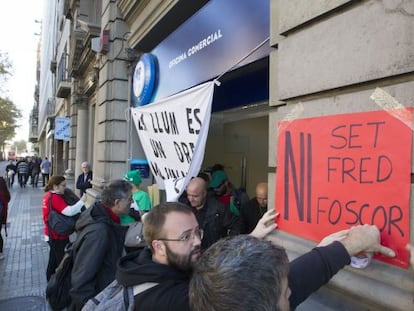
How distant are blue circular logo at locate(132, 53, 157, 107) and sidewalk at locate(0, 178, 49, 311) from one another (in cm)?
342

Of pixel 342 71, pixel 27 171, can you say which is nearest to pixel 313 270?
pixel 342 71

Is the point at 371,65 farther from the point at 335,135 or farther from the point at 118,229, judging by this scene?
the point at 118,229

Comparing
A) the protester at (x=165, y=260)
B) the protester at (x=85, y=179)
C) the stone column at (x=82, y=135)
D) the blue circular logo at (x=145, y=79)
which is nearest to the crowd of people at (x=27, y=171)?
the stone column at (x=82, y=135)

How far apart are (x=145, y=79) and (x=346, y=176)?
17.2 feet

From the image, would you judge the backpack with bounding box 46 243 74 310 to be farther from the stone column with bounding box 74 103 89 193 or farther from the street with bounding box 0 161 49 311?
the stone column with bounding box 74 103 89 193

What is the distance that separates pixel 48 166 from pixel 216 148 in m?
18.3

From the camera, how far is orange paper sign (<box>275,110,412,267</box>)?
81.7 inches

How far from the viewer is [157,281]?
166cm

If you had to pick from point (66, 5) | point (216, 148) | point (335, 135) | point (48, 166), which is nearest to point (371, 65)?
point (335, 135)

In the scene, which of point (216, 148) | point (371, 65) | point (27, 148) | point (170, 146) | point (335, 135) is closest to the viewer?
point (371, 65)

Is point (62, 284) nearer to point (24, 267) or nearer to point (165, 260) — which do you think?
point (165, 260)

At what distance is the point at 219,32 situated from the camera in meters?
4.70

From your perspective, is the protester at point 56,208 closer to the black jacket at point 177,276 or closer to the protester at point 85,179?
the black jacket at point 177,276

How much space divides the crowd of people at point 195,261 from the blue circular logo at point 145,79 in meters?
3.33
